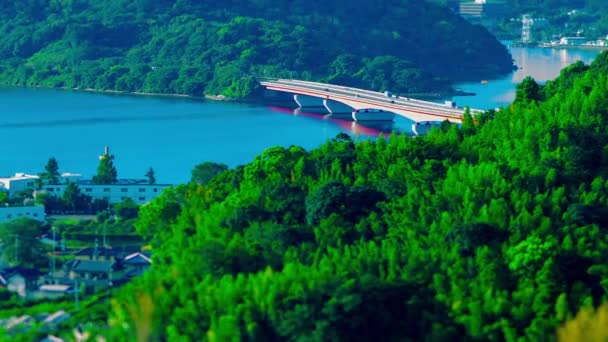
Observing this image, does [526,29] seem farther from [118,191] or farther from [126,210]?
[126,210]

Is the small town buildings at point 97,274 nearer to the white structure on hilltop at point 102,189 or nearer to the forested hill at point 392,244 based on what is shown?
the forested hill at point 392,244

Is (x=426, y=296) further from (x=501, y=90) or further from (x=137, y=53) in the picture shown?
(x=137, y=53)

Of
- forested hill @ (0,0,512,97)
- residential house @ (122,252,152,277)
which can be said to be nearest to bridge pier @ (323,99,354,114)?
forested hill @ (0,0,512,97)

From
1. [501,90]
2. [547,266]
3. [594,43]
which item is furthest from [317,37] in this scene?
[547,266]

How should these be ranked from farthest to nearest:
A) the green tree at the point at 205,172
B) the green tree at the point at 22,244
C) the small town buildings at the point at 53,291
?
the green tree at the point at 205,172
the green tree at the point at 22,244
the small town buildings at the point at 53,291

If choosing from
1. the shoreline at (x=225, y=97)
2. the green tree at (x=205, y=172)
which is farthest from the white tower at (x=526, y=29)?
the green tree at (x=205, y=172)

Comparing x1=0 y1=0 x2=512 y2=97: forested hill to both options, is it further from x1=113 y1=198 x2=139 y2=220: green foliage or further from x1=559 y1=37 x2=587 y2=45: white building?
x1=113 y1=198 x2=139 y2=220: green foliage

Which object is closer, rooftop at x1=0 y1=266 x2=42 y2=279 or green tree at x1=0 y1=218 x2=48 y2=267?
rooftop at x1=0 y1=266 x2=42 y2=279
